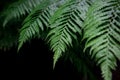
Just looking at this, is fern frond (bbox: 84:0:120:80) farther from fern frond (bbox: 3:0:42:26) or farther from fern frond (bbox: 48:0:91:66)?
fern frond (bbox: 3:0:42:26)

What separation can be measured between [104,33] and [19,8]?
65 cm

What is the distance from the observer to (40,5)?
135 centimetres

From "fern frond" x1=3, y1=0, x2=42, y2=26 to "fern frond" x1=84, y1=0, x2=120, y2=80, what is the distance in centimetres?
42

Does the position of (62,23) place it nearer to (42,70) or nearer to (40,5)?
(40,5)

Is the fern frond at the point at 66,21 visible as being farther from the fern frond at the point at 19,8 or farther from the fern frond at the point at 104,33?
the fern frond at the point at 19,8

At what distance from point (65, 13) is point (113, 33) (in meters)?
0.26

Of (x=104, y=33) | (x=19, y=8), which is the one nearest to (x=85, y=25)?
(x=104, y=33)

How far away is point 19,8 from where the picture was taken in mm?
1544

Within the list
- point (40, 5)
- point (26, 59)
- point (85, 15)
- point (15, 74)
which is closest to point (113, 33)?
point (85, 15)

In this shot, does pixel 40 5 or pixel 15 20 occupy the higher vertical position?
pixel 15 20

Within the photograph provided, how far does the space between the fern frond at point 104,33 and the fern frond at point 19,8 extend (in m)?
0.42

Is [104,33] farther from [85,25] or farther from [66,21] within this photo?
[66,21]

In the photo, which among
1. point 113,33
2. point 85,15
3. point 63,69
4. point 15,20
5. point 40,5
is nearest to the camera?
point 113,33

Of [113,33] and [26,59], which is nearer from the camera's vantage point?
[113,33]
